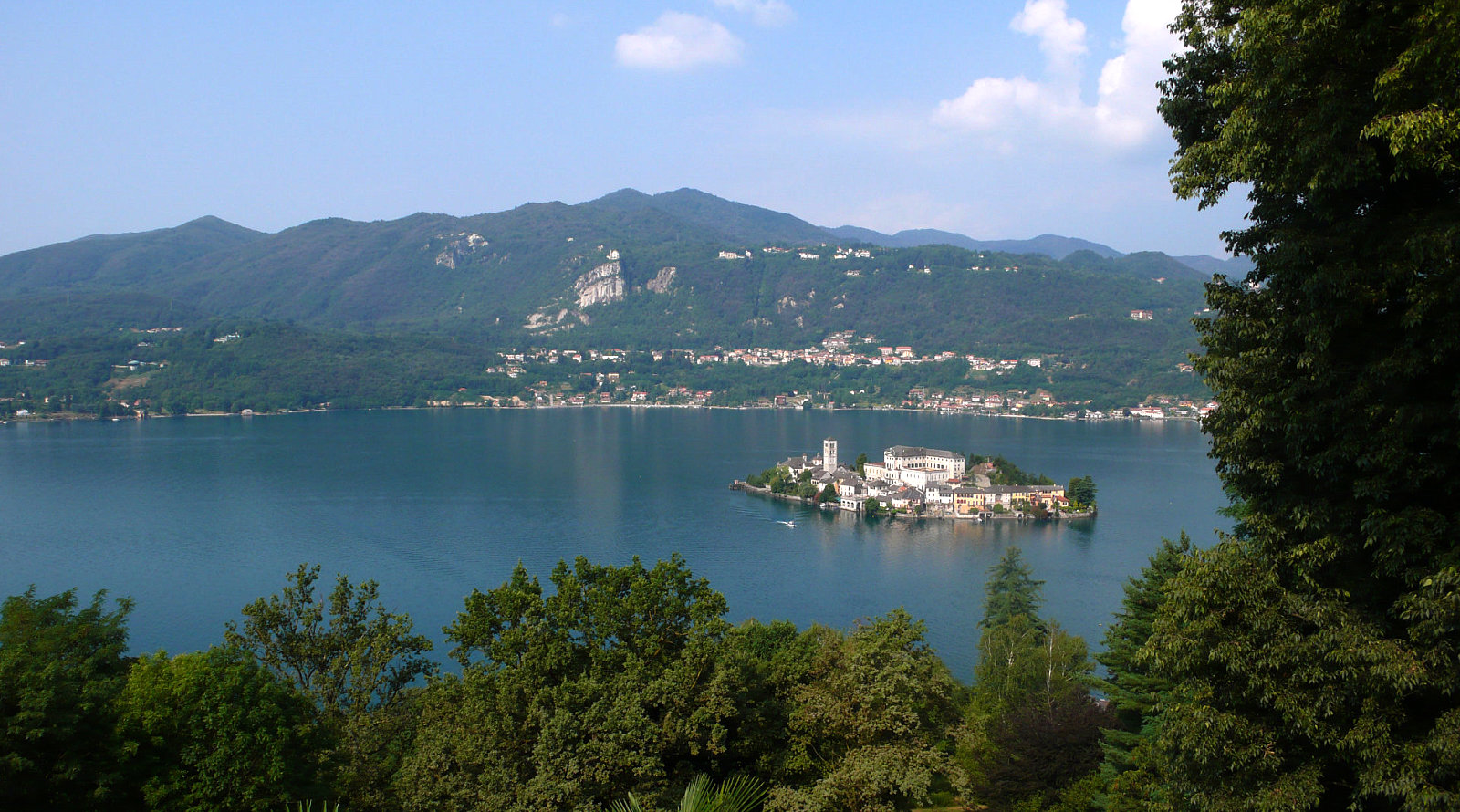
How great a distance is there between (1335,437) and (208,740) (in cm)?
489

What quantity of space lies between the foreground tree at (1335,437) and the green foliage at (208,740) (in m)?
3.89

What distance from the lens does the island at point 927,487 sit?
2356 cm

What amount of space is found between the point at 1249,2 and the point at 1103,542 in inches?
744

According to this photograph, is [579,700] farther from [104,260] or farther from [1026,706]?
[104,260]

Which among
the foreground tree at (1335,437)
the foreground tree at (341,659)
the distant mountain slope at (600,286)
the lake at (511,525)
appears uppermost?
the distant mountain slope at (600,286)

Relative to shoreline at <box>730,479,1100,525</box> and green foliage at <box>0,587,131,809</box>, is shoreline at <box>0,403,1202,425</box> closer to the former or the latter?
shoreline at <box>730,479,1100,525</box>

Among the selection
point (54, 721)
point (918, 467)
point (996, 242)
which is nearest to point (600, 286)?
point (918, 467)

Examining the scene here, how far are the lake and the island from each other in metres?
0.97

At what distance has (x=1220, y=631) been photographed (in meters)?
2.52

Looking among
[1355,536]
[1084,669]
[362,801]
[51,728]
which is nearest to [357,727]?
[362,801]

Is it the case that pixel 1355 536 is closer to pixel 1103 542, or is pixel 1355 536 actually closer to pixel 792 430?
pixel 1103 542

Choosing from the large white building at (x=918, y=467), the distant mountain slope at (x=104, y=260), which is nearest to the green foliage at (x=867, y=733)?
the large white building at (x=918, y=467)

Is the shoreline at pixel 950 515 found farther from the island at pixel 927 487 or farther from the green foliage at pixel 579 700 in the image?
the green foliage at pixel 579 700

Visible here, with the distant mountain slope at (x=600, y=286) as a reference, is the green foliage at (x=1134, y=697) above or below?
below
